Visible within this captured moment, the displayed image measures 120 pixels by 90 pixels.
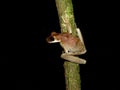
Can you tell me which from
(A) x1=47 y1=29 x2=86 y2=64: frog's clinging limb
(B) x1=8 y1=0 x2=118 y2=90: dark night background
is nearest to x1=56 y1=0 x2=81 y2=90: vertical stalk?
(A) x1=47 y1=29 x2=86 y2=64: frog's clinging limb

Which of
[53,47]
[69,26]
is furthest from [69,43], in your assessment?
[53,47]

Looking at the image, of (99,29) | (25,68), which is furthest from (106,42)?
(25,68)

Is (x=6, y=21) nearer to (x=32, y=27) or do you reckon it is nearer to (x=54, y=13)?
(x=32, y=27)

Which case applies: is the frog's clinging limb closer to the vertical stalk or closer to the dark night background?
the vertical stalk

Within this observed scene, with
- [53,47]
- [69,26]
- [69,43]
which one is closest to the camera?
[69,26]

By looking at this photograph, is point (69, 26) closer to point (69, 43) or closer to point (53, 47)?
point (69, 43)

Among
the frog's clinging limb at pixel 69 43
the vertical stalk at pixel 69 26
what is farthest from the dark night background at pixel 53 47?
the vertical stalk at pixel 69 26
